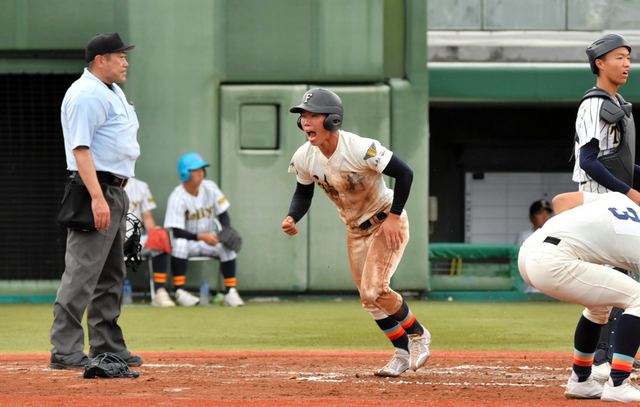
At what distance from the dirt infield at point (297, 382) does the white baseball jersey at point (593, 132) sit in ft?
4.14

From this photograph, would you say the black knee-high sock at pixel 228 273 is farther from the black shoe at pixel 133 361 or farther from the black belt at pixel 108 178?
the black belt at pixel 108 178

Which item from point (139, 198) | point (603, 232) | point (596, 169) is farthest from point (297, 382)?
point (139, 198)

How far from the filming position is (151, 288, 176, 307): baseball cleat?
11.1 m

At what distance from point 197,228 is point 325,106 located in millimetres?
6461

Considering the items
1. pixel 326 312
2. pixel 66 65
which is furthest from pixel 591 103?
pixel 66 65

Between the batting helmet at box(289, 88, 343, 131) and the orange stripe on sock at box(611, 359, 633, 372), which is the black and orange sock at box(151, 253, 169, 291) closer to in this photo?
the batting helmet at box(289, 88, 343, 131)

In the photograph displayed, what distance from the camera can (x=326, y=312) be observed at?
34.3 feet

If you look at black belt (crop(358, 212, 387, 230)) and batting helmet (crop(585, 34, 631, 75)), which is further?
black belt (crop(358, 212, 387, 230))

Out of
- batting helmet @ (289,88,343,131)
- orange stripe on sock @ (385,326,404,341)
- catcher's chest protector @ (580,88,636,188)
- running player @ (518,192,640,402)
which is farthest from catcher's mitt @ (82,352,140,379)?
catcher's chest protector @ (580,88,636,188)

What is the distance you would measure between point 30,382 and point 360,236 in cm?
225

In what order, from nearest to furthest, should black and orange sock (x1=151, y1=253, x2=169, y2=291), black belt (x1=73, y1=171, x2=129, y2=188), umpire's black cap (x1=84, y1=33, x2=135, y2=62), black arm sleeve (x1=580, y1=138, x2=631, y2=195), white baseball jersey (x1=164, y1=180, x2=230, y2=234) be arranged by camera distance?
1. black arm sleeve (x1=580, y1=138, x2=631, y2=195)
2. black belt (x1=73, y1=171, x2=129, y2=188)
3. umpire's black cap (x1=84, y1=33, x2=135, y2=62)
4. black and orange sock (x1=151, y1=253, x2=169, y2=291)
5. white baseball jersey (x1=164, y1=180, x2=230, y2=234)

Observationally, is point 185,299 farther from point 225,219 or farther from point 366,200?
point 366,200

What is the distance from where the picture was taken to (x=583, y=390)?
452cm

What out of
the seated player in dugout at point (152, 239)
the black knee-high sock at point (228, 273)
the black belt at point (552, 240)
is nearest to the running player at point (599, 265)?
the black belt at point (552, 240)
